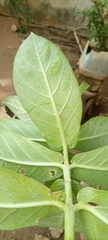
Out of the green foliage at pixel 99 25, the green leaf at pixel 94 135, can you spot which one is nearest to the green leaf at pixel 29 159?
the green leaf at pixel 94 135

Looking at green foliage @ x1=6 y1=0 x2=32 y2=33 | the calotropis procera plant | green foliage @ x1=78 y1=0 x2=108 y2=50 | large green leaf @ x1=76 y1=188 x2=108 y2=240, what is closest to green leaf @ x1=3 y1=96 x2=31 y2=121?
the calotropis procera plant

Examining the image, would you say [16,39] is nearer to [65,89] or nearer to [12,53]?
[12,53]

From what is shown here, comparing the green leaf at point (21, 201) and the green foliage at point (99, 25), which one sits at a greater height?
the green foliage at point (99, 25)

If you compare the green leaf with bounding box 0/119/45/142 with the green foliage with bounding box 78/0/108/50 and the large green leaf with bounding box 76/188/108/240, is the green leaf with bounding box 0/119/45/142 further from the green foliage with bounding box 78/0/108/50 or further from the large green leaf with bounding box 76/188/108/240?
the green foliage with bounding box 78/0/108/50

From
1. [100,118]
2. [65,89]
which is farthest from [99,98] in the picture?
[65,89]

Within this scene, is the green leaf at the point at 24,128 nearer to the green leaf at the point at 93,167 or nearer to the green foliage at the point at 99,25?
the green leaf at the point at 93,167

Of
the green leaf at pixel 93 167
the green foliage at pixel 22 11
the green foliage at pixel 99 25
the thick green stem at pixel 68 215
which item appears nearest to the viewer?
the thick green stem at pixel 68 215

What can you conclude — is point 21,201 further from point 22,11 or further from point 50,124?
point 22,11
